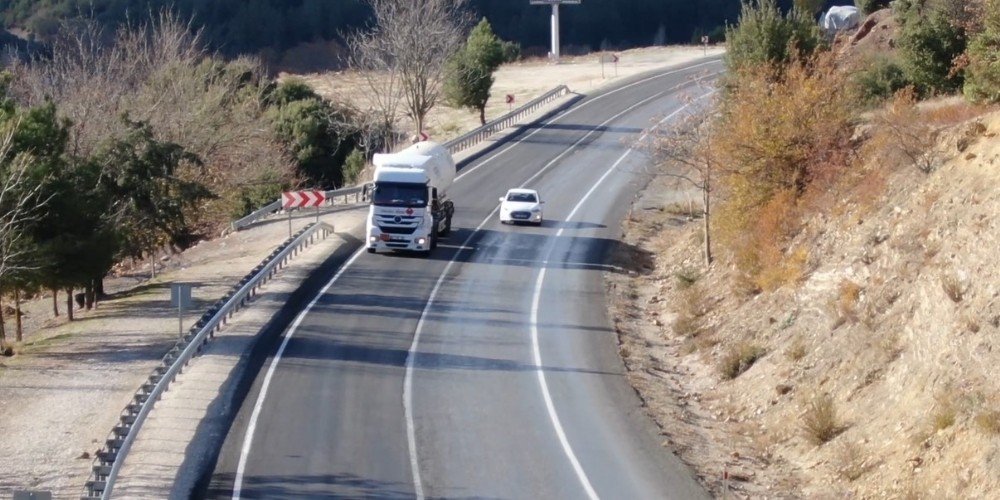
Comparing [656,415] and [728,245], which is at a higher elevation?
[728,245]

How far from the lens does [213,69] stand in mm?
68562

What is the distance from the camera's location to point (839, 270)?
86.6 ft

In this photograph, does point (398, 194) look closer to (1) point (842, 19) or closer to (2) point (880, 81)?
(2) point (880, 81)

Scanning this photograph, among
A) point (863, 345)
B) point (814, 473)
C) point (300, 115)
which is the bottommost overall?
point (814, 473)

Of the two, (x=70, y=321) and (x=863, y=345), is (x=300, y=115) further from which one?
(x=863, y=345)

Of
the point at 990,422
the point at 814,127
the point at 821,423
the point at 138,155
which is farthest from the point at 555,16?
the point at 990,422

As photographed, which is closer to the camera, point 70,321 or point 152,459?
point 152,459

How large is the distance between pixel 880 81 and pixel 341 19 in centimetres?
9158

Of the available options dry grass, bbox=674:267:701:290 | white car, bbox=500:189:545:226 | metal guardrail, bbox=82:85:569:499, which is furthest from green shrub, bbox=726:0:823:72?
metal guardrail, bbox=82:85:569:499

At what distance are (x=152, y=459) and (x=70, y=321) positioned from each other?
1435 cm

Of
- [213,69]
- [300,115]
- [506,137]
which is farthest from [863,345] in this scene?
[213,69]

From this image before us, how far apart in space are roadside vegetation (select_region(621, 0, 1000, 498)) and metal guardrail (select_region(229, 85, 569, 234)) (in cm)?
1432

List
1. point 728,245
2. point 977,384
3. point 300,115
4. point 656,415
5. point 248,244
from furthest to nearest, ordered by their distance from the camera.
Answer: point 300,115 < point 248,244 < point 728,245 < point 656,415 < point 977,384

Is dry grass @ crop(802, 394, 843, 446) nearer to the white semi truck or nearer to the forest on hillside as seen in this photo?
the white semi truck
